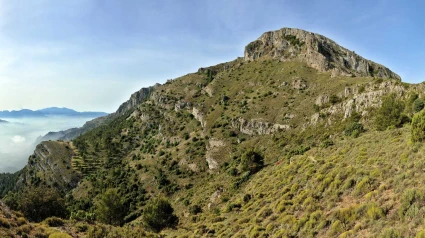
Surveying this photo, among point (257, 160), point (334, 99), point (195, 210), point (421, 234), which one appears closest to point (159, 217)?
point (195, 210)

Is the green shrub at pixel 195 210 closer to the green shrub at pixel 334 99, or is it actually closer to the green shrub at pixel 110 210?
the green shrub at pixel 110 210

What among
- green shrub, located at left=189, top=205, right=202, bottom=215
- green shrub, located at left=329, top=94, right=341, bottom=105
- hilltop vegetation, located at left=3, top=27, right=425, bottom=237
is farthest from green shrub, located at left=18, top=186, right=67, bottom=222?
green shrub, located at left=329, top=94, right=341, bottom=105

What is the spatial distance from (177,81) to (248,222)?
15812cm

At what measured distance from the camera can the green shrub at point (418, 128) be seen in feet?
74.9

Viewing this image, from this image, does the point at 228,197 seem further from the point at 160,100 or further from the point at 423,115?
the point at 160,100

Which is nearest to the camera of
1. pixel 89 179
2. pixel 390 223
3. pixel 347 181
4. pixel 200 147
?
pixel 390 223

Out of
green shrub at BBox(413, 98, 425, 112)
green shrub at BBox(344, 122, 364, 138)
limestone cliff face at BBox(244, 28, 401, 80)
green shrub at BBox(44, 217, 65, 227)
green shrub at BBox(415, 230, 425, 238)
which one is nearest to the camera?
green shrub at BBox(415, 230, 425, 238)

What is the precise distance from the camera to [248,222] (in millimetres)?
27406

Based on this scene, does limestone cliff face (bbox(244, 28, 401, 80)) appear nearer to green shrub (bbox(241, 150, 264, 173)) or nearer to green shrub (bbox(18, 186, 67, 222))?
green shrub (bbox(241, 150, 264, 173))

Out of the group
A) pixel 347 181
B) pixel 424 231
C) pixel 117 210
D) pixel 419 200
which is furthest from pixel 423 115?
pixel 117 210

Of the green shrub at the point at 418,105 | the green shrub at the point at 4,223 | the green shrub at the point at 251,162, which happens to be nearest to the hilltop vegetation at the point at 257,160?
the green shrub at the point at 418,105

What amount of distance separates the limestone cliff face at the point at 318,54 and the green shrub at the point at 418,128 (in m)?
71.6

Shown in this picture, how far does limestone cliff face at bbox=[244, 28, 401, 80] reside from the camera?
338ft

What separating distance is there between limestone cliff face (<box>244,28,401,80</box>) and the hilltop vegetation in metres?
1.07
